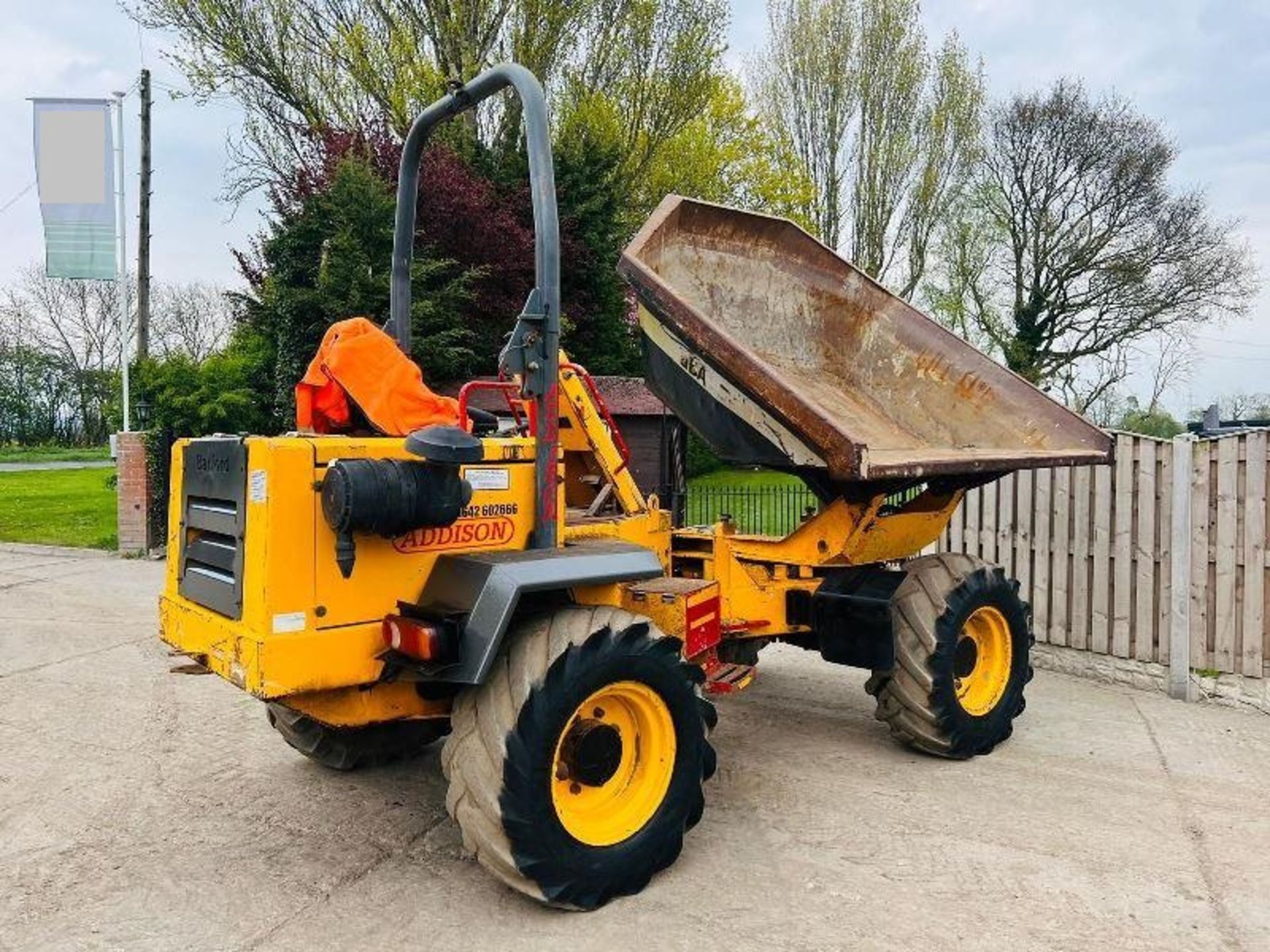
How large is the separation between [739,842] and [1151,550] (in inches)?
153

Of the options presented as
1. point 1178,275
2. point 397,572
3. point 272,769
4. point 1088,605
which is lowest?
point 272,769

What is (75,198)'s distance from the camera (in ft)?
50.9

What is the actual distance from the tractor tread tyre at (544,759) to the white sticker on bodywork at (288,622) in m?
0.62

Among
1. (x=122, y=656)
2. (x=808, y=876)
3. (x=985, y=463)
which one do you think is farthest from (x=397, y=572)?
(x=122, y=656)

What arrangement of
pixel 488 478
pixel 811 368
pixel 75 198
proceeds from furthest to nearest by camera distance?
pixel 75 198
pixel 811 368
pixel 488 478

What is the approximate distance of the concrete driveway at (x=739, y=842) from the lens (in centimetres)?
316

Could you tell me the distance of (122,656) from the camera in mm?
7078

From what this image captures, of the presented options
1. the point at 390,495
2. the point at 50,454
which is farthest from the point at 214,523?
the point at 50,454

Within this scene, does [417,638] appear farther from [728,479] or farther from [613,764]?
[728,479]

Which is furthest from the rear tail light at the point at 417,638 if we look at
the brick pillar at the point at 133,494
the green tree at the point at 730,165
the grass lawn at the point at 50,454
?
the grass lawn at the point at 50,454

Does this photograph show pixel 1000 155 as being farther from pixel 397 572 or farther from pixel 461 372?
pixel 397 572

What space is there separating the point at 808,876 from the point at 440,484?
1960 millimetres

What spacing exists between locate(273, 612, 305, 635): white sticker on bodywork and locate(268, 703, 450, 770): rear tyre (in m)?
1.37

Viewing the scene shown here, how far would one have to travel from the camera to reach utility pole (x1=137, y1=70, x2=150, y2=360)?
1880 centimetres
